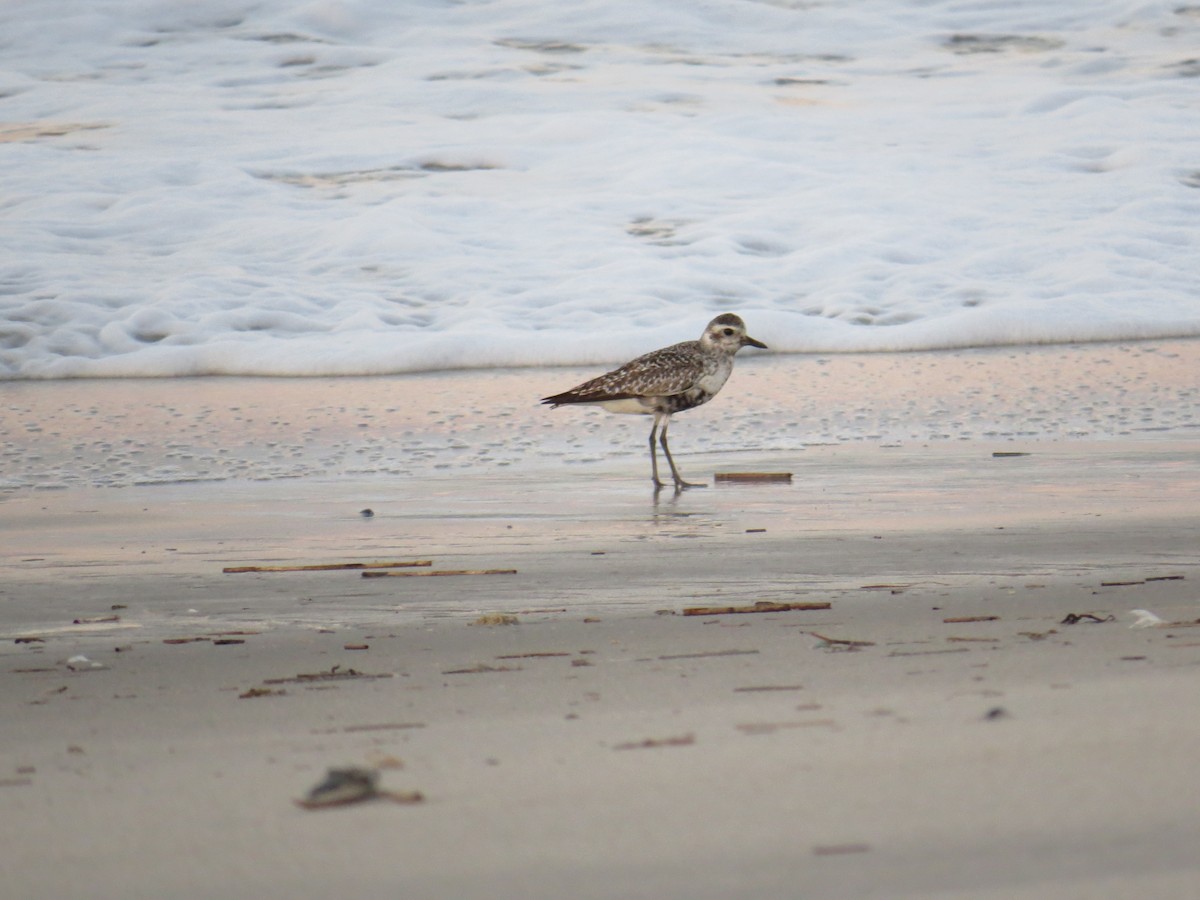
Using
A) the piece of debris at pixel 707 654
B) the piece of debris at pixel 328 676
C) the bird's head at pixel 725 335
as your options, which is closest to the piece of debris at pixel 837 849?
the piece of debris at pixel 707 654

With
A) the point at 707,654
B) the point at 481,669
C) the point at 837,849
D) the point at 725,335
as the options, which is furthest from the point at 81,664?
the point at 725,335

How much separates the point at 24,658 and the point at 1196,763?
7.49 ft

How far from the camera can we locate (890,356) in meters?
11.2

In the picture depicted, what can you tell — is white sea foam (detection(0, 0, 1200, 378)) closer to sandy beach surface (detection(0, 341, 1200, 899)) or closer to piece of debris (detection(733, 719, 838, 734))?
sandy beach surface (detection(0, 341, 1200, 899))

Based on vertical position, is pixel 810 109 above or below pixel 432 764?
above

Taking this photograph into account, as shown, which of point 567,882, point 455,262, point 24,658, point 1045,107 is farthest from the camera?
point 1045,107

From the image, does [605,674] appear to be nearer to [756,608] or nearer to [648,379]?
[756,608]

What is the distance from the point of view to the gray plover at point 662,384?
7.75 m

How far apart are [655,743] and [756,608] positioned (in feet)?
4.28

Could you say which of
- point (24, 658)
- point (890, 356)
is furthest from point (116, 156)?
point (24, 658)

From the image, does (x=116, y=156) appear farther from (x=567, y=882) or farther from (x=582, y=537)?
(x=567, y=882)

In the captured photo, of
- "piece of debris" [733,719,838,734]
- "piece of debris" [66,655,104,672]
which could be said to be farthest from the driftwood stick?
"piece of debris" [733,719,838,734]

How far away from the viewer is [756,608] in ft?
12.0

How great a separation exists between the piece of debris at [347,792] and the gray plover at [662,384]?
543 cm
